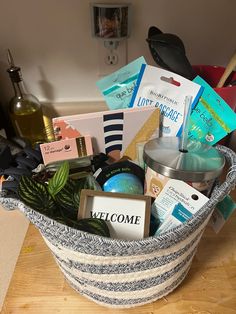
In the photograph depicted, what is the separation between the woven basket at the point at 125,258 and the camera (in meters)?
0.31

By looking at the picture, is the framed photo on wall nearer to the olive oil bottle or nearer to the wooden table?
the wooden table

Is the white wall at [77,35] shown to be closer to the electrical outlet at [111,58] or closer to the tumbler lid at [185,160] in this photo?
the electrical outlet at [111,58]

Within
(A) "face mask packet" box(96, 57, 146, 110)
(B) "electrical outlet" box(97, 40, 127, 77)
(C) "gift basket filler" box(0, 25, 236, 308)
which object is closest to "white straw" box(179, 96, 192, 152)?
(C) "gift basket filler" box(0, 25, 236, 308)

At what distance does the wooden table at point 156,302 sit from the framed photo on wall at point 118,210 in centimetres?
15

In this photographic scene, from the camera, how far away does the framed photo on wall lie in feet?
1.22

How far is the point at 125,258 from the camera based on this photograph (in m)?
0.33

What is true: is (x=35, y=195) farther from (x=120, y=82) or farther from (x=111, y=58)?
(x=111, y=58)

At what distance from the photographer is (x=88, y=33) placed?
25.4 inches

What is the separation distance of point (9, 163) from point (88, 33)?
361 millimetres

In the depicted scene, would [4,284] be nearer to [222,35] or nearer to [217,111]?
[217,111]

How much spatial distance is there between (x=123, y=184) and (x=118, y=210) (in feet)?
0.18

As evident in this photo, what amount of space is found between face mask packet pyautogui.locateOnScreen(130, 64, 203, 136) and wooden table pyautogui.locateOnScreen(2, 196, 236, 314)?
0.23m

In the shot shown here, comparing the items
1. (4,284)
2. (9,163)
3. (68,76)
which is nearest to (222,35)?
(68,76)

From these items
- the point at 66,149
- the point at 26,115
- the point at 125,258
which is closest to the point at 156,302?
the point at 125,258
